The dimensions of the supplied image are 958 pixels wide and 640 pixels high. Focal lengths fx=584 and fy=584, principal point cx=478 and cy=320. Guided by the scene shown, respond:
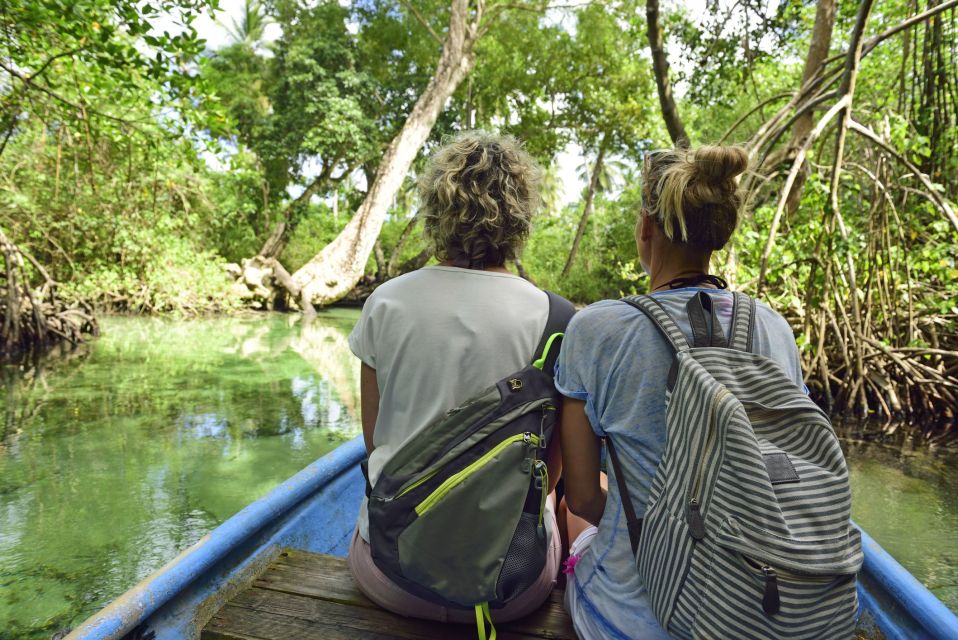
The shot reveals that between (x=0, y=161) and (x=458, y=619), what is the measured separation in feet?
35.1

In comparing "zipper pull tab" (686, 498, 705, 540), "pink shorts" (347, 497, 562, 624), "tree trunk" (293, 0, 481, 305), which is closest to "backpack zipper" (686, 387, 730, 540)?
"zipper pull tab" (686, 498, 705, 540)

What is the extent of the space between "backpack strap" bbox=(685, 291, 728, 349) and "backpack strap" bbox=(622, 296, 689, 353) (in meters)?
0.03

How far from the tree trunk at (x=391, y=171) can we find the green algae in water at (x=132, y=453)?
5912mm

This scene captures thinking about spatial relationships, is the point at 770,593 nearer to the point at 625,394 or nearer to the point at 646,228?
the point at 625,394

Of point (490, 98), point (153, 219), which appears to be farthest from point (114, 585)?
point (490, 98)

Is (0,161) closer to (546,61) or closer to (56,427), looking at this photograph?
(56,427)

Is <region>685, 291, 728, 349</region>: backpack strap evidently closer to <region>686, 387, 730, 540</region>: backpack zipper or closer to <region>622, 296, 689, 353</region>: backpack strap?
<region>622, 296, 689, 353</region>: backpack strap

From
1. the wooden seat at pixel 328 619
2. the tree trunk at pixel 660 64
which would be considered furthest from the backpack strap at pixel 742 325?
the tree trunk at pixel 660 64

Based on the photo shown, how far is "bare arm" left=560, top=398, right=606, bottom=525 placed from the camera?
1.13 meters

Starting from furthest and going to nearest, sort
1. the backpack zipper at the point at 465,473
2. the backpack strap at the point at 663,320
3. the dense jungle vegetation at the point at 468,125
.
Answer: the dense jungle vegetation at the point at 468,125 → the backpack zipper at the point at 465,473 → the backpack strap at the point at 663,320

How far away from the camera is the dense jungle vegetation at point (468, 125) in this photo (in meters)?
4.35

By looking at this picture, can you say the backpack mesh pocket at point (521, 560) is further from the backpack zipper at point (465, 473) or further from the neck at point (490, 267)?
the neck at point (490, 267)

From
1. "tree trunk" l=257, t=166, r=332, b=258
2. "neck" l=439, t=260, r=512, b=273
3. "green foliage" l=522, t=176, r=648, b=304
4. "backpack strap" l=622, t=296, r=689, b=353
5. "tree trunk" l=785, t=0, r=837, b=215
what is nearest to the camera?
"backpack strap" l=622, t=296, r=689, b=353

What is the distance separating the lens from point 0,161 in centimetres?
871
